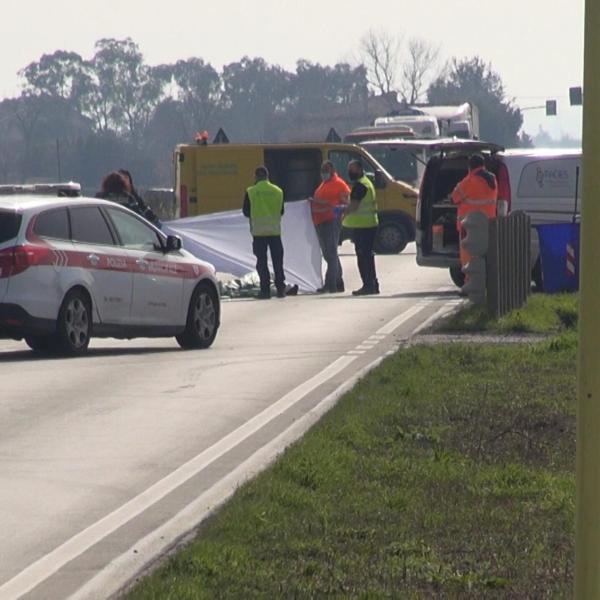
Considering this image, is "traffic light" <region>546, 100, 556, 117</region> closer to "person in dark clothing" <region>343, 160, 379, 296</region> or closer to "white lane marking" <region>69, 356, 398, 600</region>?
"person in dark clothing" <region>343, 160, 379, 296</region>

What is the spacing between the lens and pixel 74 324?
645 inches

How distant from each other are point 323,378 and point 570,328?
13.7 ft

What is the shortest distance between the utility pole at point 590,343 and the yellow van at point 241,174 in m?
30.2

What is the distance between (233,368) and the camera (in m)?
15.9

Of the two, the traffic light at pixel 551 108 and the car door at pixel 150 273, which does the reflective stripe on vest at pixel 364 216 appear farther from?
the traffic light at pixel 551 108

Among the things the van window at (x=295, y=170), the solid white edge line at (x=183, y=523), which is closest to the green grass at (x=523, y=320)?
the solid white edge line at (x=183, y=523)

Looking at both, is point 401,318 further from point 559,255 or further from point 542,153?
point 542,153

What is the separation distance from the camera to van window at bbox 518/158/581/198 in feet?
75.8

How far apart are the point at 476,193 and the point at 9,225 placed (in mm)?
7450

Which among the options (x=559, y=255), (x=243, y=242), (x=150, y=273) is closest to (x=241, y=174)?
(x=243, y=242)

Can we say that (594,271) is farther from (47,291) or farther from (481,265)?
(481,265)

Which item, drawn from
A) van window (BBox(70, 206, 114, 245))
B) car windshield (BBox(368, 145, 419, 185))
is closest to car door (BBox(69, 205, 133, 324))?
van window (BBox(70, 206, 114, 245))

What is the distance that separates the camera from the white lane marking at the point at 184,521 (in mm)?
7141

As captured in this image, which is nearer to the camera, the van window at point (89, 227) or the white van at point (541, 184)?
the van window at point (89, 227)
